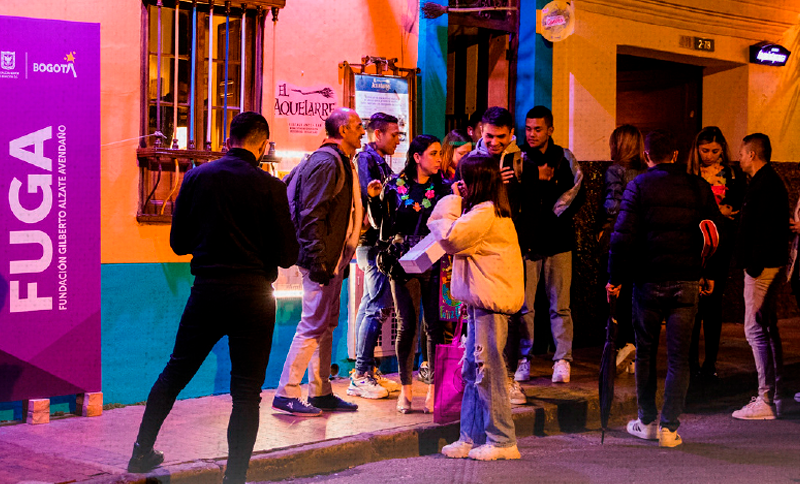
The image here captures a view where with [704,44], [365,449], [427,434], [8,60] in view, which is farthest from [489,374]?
[704,44]

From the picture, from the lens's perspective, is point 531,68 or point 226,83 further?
point 531,68

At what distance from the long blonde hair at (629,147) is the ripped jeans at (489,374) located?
2.98 m

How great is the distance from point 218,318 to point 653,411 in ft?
11.2

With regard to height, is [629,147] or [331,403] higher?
[629,147]

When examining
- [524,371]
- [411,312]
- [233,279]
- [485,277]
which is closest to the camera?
[233,279]

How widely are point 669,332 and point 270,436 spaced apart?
2.88m

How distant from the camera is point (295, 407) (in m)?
6.86

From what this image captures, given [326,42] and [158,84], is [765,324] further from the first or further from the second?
[158,84]

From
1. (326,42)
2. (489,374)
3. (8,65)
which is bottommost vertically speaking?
(489,374)

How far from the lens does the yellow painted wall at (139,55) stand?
7188 millimetres

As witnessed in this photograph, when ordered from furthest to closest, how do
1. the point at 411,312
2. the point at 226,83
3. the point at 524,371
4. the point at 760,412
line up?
the point at 524,371 → the point at 226,83 → the point at 760,412 → the point at 411,312

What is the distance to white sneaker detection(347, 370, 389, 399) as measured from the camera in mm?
7586

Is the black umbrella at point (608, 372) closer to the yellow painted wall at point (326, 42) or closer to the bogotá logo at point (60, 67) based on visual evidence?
the yellow painted wall at point (326, 42)

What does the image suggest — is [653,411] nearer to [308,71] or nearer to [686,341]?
[686,341]
